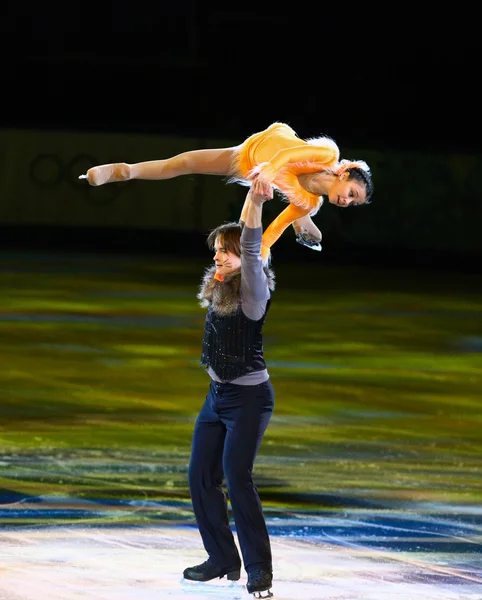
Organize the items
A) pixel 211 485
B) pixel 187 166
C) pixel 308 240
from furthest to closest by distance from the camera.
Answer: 1. pixel 211 485
2. pixel 308 240
3. pixel 187 166

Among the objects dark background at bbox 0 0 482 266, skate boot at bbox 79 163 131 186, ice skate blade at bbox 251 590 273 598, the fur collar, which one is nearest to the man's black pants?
ice skate blade at bbox 251 590 273 598

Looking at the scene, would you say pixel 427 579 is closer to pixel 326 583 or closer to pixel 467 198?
pixel 326 583

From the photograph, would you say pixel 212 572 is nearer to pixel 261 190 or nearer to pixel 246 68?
pixel 261 190

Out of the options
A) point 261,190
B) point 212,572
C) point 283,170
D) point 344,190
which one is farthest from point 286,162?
point 212,572

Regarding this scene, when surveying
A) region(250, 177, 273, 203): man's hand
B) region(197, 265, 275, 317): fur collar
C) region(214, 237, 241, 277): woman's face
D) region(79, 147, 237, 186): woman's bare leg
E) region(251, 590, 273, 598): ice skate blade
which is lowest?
region(251, 590, 273, 598): ice skate blade

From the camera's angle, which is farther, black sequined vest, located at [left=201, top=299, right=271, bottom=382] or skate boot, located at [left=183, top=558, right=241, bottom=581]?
skate boot, located at [left=183, top=558, right=241, bottom=581]

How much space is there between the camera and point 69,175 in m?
25.5

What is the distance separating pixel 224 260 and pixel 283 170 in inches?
28.6

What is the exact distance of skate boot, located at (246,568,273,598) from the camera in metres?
6.09

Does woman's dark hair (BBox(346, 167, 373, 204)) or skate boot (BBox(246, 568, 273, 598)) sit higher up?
woman's dark hair (BBox(346, 167, 373, 204))

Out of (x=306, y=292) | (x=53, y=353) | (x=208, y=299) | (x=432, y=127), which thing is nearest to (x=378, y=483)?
(x=208, y=299)

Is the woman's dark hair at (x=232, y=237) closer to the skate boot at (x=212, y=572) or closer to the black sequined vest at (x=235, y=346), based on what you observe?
the black sequined vest at (x=235, y=346)

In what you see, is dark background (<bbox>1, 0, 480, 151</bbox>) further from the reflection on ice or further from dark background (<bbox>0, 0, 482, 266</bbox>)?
the reflection on ice

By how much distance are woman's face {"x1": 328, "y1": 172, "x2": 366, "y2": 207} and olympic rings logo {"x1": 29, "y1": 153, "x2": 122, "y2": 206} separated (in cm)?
2004
